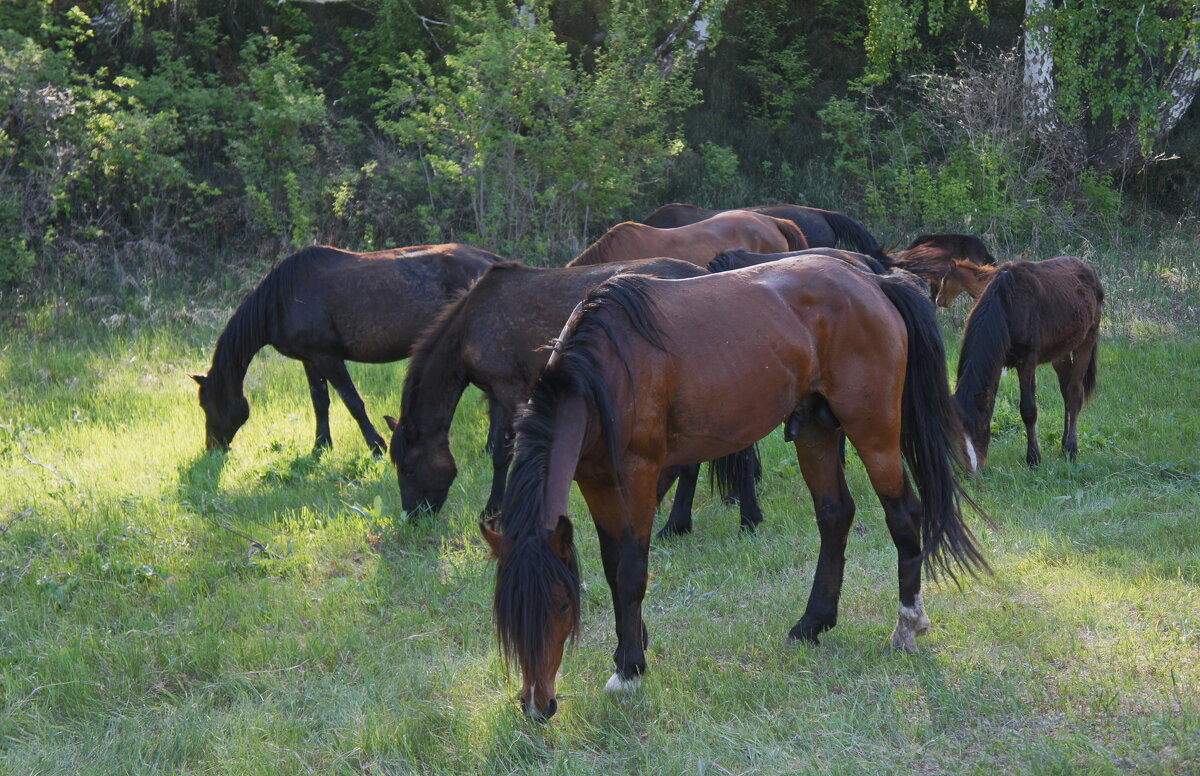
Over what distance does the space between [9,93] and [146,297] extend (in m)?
2.85

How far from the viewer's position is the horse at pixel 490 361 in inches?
239

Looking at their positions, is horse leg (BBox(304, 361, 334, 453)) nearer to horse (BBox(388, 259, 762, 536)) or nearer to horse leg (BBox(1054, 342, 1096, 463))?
horse (BBox(388, 259, 762, 536))

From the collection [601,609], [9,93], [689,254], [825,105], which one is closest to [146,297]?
[9,93]

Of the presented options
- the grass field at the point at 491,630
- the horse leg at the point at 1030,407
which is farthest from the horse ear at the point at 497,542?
the horse leg at the point at 1030,407

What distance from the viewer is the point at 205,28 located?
1602 cm

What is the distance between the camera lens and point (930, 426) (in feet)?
14.9

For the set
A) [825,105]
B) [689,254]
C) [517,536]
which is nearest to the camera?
[517,536]

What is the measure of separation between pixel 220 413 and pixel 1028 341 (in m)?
6.45

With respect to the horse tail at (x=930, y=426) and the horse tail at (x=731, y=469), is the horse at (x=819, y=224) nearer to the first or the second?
the horse tail at (x=731, y=469)

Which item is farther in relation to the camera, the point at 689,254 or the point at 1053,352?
the point at 689,254

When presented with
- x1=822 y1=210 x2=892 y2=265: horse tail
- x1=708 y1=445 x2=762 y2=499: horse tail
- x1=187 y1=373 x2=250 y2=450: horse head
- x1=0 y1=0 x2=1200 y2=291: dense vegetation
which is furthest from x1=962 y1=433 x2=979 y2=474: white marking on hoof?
x1=0 y1=0 x2=1200 y2=291: dense vegetation

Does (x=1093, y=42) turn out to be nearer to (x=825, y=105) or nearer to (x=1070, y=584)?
(x=825, y=105)

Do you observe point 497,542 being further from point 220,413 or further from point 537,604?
point 220,413

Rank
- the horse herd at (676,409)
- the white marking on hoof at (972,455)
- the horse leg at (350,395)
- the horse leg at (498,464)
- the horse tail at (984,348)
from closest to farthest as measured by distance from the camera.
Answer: the horse herd at (676,409), the horse leg at (498,464), the white marking on hoof at (972,455), the horse tail at (984,348), the horse leg at (350,395)
